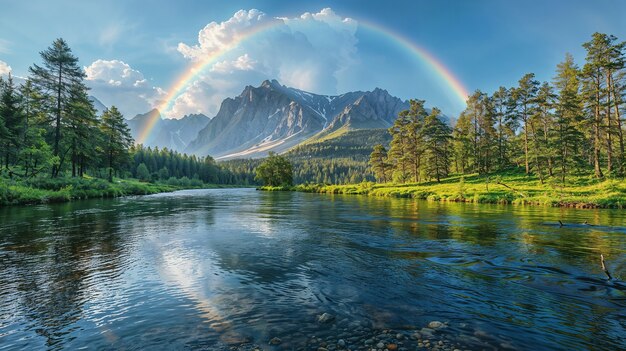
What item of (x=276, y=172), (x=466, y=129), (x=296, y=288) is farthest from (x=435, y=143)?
(x=276, y=172)

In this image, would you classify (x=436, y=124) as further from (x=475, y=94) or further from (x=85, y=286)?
(x=85, y=286)

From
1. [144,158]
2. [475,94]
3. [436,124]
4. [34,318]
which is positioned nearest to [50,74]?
[34,318]

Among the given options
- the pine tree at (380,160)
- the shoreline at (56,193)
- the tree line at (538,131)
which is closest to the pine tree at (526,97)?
the tree line at (538,131)

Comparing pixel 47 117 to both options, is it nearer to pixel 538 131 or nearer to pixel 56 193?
pixel 56 193

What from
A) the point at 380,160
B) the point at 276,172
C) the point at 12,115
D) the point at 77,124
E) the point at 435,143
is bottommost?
the point at 276,172

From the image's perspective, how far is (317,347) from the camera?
21.1ft

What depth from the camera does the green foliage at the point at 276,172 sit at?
427ft

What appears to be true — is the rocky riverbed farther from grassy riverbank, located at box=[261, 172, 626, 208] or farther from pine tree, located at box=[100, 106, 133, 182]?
pine tree, located at box=[100, 106, 133, 182]

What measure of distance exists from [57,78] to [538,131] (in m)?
91.3

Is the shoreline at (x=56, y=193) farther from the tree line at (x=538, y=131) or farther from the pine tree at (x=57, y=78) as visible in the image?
the tree line at (x=538, y=131)

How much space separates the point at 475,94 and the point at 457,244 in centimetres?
6922

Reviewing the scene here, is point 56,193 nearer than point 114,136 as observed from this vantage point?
Yes

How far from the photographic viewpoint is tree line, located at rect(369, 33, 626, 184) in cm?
4684

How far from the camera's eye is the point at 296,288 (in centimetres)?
1032
